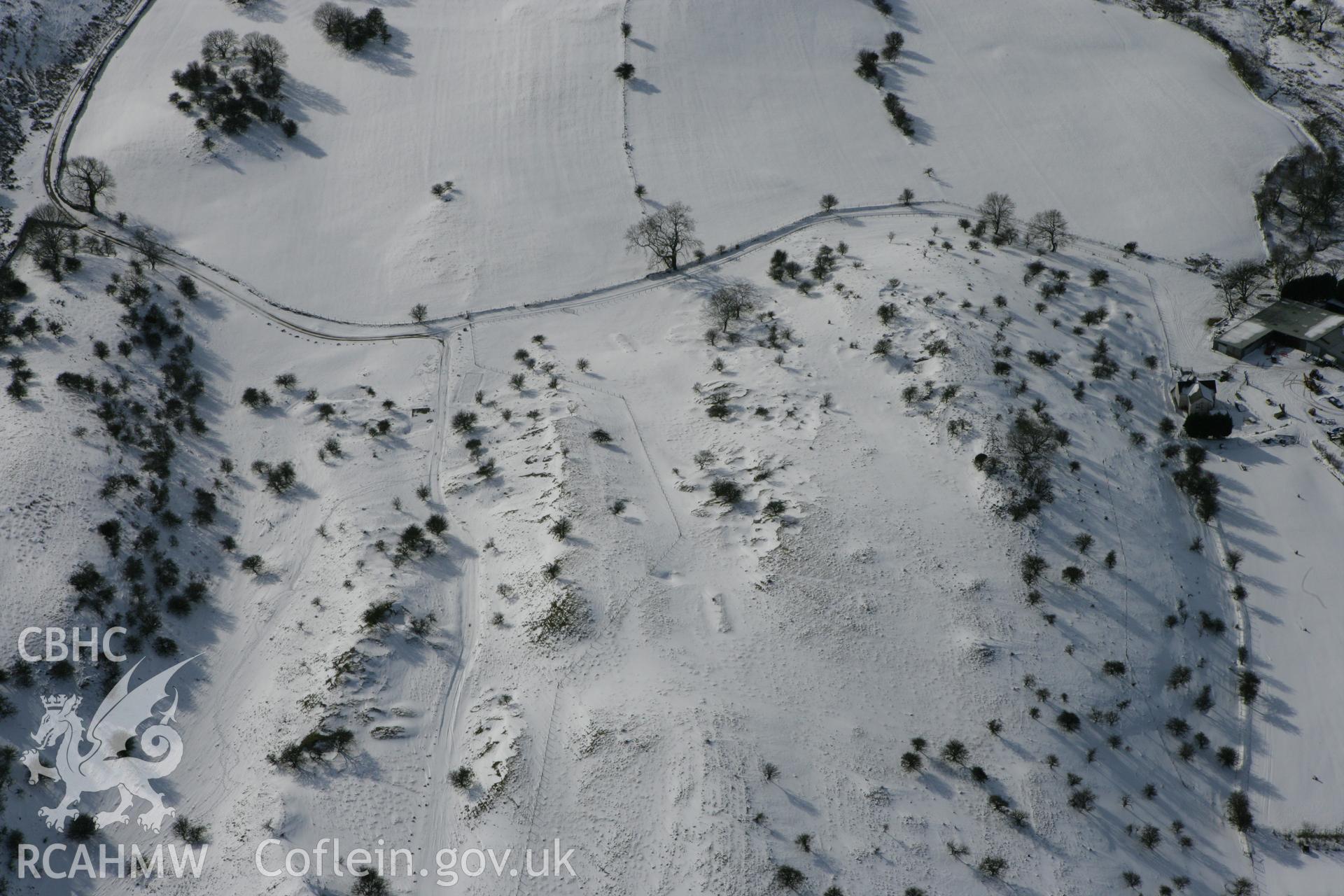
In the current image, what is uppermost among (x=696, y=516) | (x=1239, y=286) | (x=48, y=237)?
(x=1239, y=286)

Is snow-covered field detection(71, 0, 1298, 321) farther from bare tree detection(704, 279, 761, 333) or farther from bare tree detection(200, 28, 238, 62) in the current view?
bare tree detection(704, 279, 761, 333)

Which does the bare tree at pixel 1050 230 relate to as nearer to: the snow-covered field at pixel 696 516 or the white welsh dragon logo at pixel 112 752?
the snow-covered field at pixel 696 516

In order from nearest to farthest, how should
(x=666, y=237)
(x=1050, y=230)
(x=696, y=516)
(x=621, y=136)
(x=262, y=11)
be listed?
(x=696, y=516), (x=1050, y=230), (x=666, y=237), (x=621, y=136), (x=262, y=11)

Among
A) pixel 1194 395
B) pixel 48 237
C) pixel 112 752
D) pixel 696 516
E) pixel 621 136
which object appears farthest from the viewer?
pixel 621 136

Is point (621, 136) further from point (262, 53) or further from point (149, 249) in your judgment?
point (149, 249)

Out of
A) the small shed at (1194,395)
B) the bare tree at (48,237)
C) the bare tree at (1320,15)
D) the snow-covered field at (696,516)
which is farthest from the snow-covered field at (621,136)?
the bare tree at (1320,15)

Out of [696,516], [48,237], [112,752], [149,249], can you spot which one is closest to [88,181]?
[48,237]
